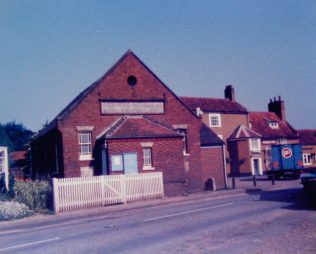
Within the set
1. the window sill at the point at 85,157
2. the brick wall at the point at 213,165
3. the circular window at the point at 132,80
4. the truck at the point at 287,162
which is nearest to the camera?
the window sill at the point at 85,157

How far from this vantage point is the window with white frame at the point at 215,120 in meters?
46.8

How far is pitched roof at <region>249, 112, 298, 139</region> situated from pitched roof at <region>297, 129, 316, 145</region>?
15.6 ft

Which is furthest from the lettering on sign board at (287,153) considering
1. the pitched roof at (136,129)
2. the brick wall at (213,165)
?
the pitched roof at (136,129)

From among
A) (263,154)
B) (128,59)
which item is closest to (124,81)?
(128,59)

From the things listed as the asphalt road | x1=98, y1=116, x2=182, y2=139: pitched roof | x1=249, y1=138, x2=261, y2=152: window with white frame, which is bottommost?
the asphalt road

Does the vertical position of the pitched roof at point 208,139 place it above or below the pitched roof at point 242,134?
below

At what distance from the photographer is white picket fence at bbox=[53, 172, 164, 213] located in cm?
1846

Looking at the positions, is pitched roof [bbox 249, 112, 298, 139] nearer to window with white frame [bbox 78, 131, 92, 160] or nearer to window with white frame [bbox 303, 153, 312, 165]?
window with white frame [bbox 303, 153, 312, 165]

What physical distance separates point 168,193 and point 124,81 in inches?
338

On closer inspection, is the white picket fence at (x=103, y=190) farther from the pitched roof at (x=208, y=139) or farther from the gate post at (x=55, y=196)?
the pitched roof at (x=208, y=139)

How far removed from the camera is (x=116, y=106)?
25781 millimetres

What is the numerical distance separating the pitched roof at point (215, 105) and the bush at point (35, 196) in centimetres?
2889

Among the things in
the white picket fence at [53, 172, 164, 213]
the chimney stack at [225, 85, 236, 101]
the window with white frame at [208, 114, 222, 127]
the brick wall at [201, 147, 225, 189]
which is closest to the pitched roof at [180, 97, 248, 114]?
the window with white frame at [208, 114, 222, 127]

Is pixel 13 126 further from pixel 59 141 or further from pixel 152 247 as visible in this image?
pixel 152 247
